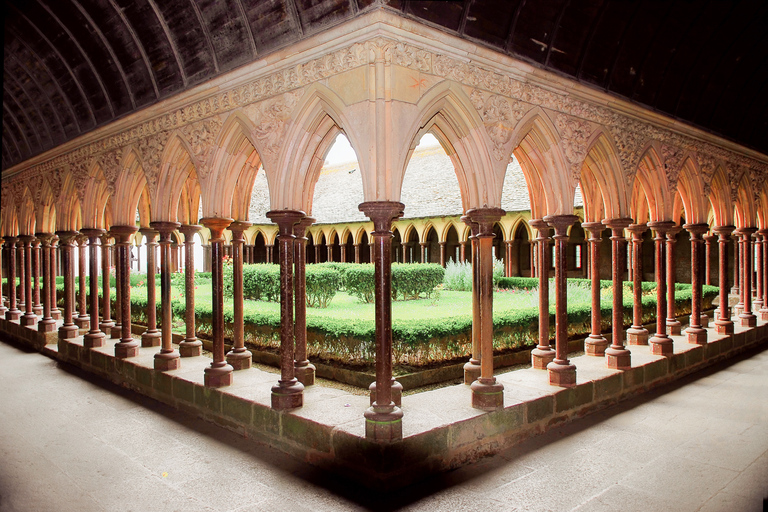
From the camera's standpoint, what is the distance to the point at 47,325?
30.5ft

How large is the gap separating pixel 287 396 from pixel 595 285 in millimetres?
3796

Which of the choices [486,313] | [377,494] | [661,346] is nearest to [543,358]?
[486,313]

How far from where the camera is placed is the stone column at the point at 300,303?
505 centimetres

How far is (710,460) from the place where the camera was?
4156mm

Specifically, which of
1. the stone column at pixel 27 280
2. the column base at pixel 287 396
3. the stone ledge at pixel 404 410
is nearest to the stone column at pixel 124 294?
the stone ledge at pixel 404 410

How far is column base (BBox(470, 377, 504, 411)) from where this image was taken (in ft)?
14.2

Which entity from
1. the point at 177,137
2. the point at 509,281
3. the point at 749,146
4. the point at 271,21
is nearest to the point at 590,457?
the point at 271,21

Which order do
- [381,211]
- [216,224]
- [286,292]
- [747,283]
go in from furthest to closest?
[747,283] → [216,224] → [286,292] → [381,211]

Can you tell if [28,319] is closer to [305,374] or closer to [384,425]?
[305,374]

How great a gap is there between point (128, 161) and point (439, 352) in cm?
466

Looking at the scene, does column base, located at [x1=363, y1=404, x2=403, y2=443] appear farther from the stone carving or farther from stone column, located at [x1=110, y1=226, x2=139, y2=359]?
stone column, located at [x1=110, y1=226, x2=139, y2=359]

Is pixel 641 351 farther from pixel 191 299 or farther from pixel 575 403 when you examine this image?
pixel 191 299

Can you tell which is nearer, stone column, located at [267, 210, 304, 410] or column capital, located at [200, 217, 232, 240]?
stone column, located at [267, 210, 304, 410]

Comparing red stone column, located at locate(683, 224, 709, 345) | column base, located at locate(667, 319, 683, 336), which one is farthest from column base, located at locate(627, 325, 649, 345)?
column base, located at locate(667, 319, 683, 336)
